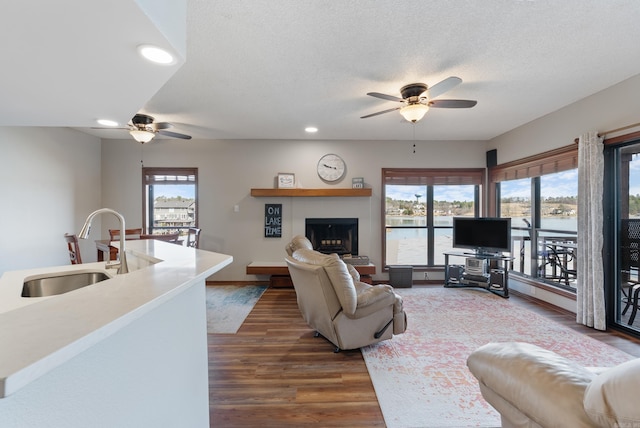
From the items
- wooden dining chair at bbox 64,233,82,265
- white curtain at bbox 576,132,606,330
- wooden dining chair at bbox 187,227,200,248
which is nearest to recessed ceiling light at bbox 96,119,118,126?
wooden dining chair at bbox 64,233,82,265

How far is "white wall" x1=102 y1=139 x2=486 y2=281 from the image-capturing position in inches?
200

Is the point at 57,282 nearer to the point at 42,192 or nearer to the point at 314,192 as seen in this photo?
the point at 42,192

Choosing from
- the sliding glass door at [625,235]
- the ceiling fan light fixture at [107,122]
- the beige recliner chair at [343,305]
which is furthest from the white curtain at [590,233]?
the ceiling fan light fixture at [107,122]

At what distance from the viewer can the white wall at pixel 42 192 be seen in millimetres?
3369

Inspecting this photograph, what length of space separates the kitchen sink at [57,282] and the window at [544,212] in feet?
17.2

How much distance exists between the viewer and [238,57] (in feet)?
7.98

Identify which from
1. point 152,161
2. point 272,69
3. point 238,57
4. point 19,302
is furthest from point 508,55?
point 152,161

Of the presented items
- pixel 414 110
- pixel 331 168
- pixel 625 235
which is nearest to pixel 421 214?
pixel 331 168

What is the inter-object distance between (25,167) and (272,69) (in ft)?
11.8

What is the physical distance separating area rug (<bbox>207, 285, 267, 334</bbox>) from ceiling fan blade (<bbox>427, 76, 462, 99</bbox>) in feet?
10.6

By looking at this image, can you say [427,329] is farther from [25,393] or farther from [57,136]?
[57,136]

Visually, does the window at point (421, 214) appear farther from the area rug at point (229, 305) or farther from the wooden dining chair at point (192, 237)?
the wooden dining chair at point (192, 237)

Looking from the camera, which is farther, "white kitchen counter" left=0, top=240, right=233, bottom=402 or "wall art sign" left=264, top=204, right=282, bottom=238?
"wall art sign" left=264, top=204, right=282, bottom=238

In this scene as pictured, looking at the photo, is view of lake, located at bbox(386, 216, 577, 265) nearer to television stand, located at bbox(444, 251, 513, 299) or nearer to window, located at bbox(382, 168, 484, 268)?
window, located at bbox(382, 168, 484, 268)
